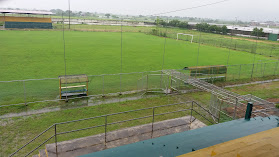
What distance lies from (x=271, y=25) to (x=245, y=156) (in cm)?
2643

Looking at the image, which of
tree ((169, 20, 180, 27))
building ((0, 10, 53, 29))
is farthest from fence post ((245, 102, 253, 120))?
building ((0, 10, 53, 29))

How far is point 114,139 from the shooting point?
8.46 metres

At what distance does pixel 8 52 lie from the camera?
86.3 feet

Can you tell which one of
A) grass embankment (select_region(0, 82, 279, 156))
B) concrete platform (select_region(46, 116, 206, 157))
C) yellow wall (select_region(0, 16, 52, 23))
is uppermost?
yellow wall (select_region(0, 16, 52, 23))

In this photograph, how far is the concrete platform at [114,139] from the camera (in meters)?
7.58

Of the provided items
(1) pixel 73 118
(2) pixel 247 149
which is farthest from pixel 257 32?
(2) pixel 247 149

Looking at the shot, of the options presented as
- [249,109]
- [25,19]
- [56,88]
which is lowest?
[56,88]

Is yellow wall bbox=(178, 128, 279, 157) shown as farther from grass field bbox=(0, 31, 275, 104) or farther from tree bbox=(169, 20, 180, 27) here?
tree bbox=(169, 20, 180, 27)

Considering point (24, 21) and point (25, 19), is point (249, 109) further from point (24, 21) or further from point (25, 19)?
point (25, 19)

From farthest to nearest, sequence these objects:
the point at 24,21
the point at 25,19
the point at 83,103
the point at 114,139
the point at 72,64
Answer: the point at 25,19, the point at 24,21, the point at 72,64, the point at 83,103, the point at 114,139

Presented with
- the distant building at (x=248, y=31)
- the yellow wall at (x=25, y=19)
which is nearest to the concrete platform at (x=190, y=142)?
the distant building at (x=248, y=31)

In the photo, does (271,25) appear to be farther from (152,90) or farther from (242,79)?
(152,90)

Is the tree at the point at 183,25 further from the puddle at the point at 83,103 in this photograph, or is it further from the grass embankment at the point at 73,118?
the puddle at the point at 83,103

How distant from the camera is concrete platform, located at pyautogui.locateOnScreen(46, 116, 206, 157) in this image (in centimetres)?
758
